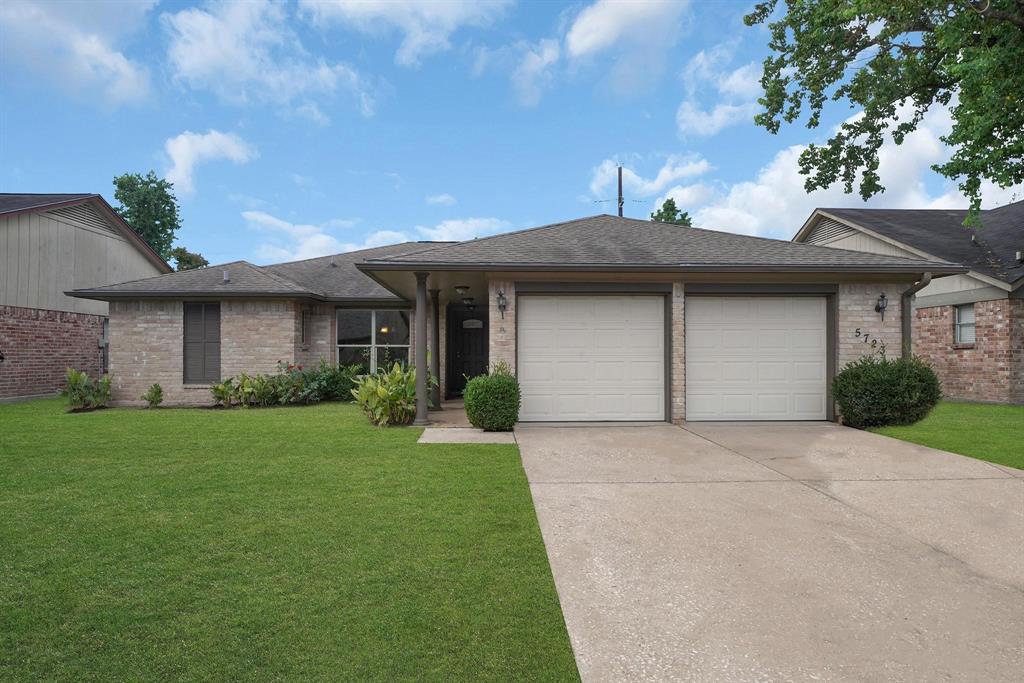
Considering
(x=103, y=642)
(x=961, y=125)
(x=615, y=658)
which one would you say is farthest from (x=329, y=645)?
(x=961, y=125)

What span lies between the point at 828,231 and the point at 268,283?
20.6 metres

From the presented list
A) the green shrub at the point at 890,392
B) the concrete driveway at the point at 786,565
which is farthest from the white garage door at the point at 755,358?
the concrete driveway at the point at 786,565

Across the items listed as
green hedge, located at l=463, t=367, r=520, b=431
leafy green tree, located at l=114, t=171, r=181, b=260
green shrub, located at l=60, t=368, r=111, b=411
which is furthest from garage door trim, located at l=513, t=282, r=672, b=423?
leafy green tree, located at l=114, t=171, r=181, b=260

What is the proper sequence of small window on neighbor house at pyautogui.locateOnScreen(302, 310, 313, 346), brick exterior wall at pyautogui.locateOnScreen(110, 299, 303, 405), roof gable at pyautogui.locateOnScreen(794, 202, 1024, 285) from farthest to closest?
1. roof gable at pyautogui.locateOnScreen(794, 202, 1024, 285)
2. small window on neighbor house at pyautogui.locateOnScreen(302, 310, 313, 346)
3. brick exterior wall at pyautogui.locateOnScreen(110, 299, 303, 405)

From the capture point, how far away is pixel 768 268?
908 centimetres

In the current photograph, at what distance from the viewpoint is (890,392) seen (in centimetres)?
881

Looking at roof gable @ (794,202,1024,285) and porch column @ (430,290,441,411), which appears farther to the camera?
roof gable @ (794,202,1024,285)

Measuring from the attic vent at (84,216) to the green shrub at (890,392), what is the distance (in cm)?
2199

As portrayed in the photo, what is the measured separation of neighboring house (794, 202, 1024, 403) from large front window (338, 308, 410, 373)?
1416 cm


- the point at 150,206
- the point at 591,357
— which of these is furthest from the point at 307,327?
the point at 150,206

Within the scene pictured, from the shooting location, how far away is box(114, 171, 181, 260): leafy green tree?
125 feet

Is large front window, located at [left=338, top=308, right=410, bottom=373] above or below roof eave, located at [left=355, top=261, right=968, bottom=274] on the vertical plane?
below

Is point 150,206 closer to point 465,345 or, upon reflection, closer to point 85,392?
point 85,392

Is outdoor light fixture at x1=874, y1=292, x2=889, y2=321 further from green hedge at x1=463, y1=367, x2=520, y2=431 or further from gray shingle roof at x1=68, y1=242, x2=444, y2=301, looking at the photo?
gray shingle roof at x1=68, y1=242, x2=444, y2=301
